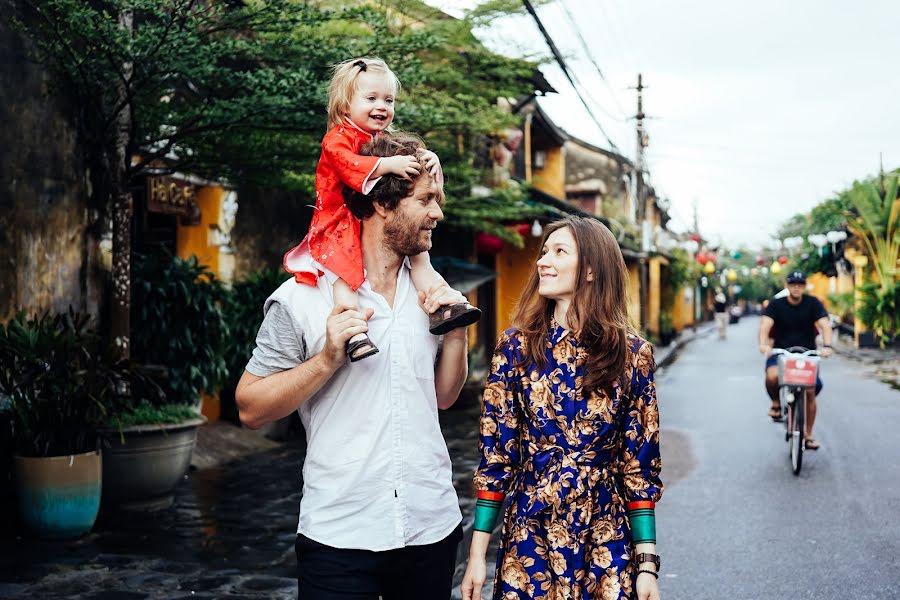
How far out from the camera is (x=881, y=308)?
24.7 meters

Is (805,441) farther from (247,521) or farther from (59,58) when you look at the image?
(59,58)

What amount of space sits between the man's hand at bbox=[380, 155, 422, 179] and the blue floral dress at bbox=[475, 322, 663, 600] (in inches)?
25.3

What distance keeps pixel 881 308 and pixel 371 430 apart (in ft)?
82.1

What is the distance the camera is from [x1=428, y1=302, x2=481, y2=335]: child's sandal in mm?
2396

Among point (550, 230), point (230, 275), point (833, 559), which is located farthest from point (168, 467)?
point (550, 230)

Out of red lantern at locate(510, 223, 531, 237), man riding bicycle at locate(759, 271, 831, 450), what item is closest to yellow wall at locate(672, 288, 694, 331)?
red lantern at locate(510, 223, 531, 237)

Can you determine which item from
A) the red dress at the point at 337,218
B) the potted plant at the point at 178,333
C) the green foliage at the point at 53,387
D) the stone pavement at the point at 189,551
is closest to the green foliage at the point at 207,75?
the potted plant at the point at 178,333

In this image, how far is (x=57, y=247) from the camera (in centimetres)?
767

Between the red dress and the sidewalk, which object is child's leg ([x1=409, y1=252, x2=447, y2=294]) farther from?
the sidewalk

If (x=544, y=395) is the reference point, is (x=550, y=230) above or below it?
above

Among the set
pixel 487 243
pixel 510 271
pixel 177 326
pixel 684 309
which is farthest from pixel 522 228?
pixel 684 309

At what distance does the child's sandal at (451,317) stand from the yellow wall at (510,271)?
1986cm

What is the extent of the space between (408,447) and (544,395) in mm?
473

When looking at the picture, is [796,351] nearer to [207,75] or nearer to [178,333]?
[178,333]
